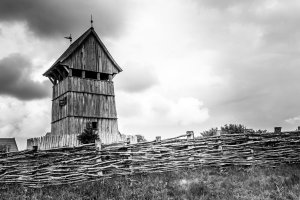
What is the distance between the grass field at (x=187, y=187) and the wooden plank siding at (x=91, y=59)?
1725 cm

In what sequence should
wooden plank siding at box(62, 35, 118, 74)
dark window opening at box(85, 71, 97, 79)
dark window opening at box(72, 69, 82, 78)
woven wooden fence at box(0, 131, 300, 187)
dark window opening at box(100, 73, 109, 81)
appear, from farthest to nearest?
dark window opening at box(100, 73, 109, 81), dark window opening at box(85, 71, 97, 79), dark window opening at box(72, 69, 82, 78), wooden plank siding at box(62, 35, 118, 74), woven wooden fence at box(0, 131, 300, 187)

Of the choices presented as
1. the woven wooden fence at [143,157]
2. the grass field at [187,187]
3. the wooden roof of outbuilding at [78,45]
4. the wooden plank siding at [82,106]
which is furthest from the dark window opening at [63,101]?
the grass field at [187,187]

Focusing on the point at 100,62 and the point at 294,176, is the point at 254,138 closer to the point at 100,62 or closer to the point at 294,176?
the point at 294,176

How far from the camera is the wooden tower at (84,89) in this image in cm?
2494

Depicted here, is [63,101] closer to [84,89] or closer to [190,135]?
[84,89]

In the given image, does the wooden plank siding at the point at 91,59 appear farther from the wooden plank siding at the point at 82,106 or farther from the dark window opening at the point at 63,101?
the dark window opening at the point at 63,101

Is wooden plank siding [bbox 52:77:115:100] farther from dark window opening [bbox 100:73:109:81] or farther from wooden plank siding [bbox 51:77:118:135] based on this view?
dark window opening [bbox 100:73:109:81]

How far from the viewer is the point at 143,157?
35.1ft

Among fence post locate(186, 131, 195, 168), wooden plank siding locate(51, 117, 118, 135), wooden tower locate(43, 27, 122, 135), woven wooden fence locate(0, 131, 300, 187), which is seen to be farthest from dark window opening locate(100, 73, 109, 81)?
Answer: fence post locate(186, 131, 195, 168)

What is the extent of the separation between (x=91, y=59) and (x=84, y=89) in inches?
118

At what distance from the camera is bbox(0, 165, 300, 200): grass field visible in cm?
800

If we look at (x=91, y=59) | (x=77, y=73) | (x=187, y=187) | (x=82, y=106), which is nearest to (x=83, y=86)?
(x=77, y=73)

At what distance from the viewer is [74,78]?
2559cm

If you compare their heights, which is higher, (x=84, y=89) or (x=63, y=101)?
(x=84, y=89)
